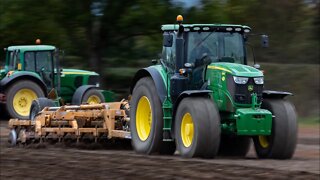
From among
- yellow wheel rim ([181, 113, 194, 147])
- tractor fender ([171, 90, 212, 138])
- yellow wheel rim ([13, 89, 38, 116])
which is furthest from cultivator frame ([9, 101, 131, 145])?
yellow wheel rim ([13, 89, 38, 116])

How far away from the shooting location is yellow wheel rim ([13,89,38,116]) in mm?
17781

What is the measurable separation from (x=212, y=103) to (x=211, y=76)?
0.64 metres

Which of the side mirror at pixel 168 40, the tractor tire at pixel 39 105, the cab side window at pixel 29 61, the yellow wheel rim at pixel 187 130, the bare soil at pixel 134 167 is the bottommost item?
the bare soil at pixel 134 167

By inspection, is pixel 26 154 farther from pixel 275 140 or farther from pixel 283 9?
pixel 283 9

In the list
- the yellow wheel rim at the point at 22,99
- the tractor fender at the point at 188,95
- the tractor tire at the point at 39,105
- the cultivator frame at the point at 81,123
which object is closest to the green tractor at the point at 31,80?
the yellow wheel rim at the point at 22,99

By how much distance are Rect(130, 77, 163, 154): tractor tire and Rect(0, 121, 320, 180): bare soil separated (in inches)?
14.4

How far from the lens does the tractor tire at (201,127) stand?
1015 centimetres

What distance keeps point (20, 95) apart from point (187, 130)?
8.41 meters

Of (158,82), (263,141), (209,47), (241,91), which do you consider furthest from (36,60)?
(241,91)

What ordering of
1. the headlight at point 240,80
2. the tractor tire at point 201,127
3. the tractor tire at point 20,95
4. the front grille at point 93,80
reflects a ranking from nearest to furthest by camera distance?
the tractor tire at point 201,127, the headlight at point 240,80, the tractor tire at point 20,95, the front grille at point 93,80

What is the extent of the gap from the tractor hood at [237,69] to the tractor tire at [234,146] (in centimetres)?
166

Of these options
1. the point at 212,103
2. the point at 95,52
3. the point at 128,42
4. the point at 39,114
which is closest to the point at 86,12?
the point at 95,52

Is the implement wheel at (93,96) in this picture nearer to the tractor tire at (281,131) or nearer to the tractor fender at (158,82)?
the tractor fender at (158,82)

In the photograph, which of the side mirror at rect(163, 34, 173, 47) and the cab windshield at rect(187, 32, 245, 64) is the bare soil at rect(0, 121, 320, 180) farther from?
the side mirror at rect(163, 34, 173, 47)
